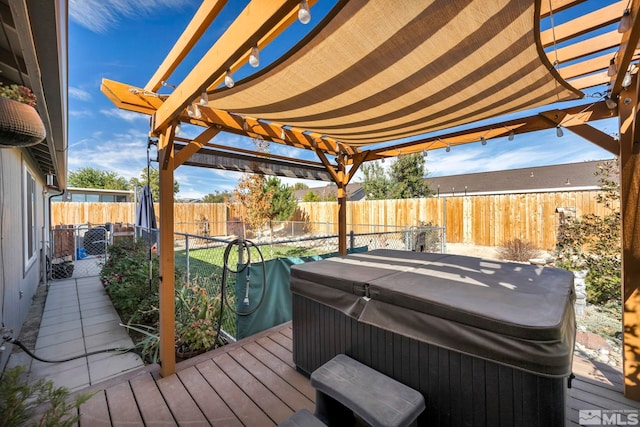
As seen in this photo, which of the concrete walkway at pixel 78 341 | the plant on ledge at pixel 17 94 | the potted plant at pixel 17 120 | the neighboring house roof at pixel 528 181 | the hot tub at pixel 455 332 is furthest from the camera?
the neighboring house roof at pixel 528 181

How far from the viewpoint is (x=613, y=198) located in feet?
14.6

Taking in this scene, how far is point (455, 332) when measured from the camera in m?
1.52

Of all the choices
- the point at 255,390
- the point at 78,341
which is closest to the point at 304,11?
the point at 255,390

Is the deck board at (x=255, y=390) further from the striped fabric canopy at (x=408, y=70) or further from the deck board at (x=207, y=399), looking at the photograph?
the striped fabric canopy at (x=408, y=70)

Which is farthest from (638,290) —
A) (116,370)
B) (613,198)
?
(116,370)

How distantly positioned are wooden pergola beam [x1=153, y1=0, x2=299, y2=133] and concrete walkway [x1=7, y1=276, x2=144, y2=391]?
2076mm

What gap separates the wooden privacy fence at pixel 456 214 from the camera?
27.2 feet

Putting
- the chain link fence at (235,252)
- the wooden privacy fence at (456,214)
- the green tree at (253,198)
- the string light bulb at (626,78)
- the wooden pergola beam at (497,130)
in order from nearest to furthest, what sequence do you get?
the string light bulb at (626,78)
the wooden pergola beam at (497,130)
the chain link fence at (235,252)
the wooden privacy fence at (456,214)
the green tree at (253,198)

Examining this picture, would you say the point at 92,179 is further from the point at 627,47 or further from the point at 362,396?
the point at 627,47

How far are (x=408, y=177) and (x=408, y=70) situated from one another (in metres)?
16.0

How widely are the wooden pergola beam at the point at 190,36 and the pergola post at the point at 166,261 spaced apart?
519mm

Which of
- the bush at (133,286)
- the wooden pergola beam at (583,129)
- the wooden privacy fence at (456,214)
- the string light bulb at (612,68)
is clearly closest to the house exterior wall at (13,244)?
the bush at (133,286)

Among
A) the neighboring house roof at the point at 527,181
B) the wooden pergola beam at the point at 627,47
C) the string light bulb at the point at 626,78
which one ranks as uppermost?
the neighboring house roof at the point at 527,181

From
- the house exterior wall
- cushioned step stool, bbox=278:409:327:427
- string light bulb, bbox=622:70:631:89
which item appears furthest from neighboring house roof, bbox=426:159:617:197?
the house exterior wall
